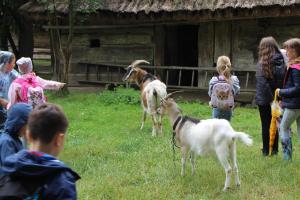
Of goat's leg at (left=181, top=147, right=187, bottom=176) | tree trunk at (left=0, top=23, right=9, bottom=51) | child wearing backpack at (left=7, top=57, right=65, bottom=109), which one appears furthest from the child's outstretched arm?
tree trunk at (left=0, top=23, right=9, bottom=51)

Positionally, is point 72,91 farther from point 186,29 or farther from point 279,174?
point 279,174

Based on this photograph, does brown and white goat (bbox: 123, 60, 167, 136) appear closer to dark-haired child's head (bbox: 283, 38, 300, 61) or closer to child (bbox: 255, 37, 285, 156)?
child (bbox: 255, 37, 285, 156)

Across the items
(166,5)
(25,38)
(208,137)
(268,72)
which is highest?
(166,5)

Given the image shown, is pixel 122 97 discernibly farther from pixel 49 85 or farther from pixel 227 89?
pixel 49 85

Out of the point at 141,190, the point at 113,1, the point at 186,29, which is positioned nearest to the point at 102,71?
the point at 113,1

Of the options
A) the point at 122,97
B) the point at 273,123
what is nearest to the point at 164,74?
the point at 122,97

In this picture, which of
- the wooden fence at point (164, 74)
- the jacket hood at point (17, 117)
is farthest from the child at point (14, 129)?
the wooden fence at point (164, 74)

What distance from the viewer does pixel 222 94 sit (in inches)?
276

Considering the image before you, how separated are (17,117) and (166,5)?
11.5 meters

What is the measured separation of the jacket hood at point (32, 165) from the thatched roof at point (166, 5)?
37.3 feet

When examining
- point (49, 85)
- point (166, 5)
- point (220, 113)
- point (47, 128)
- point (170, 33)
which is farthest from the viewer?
point (170, 33)

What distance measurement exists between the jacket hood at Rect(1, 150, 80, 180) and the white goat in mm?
3421

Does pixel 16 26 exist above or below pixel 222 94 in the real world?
above

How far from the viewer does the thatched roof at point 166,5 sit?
13203mm
